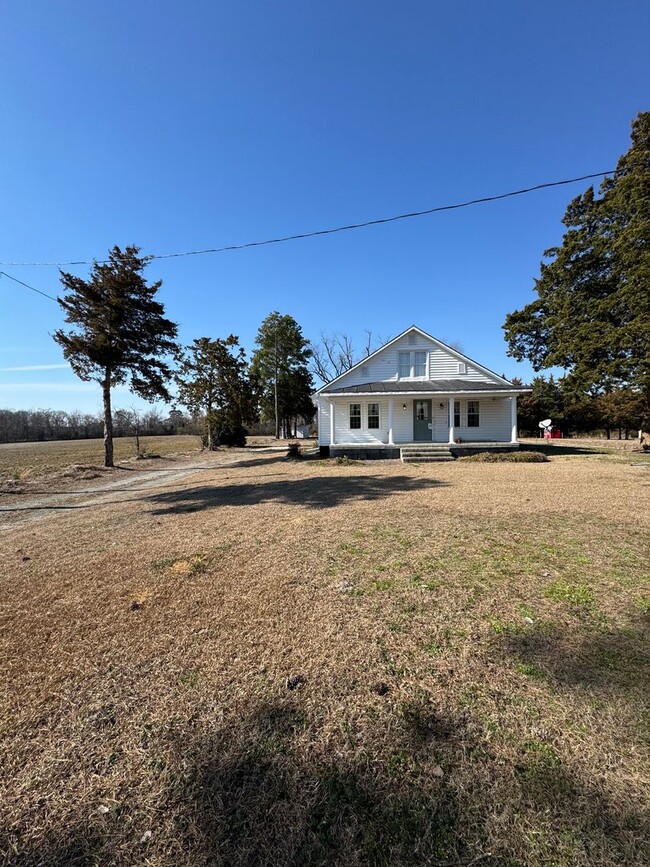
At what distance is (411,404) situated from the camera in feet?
62.9

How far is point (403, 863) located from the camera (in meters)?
1.45

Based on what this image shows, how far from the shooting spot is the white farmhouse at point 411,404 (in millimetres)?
18219

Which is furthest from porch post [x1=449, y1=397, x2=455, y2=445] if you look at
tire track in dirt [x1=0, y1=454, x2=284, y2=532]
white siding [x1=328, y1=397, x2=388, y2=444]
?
tire track in dirt [x1=0, y1=454, x2=284, y2=532]

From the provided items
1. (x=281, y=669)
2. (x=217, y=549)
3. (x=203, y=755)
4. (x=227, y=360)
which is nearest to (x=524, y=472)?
(x=217, y=549)

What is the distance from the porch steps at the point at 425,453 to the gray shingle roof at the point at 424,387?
2562 millimetres

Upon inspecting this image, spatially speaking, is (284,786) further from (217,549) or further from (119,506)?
(119,506)

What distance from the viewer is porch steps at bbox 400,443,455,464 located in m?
16.4

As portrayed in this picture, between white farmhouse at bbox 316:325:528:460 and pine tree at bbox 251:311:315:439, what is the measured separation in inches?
845

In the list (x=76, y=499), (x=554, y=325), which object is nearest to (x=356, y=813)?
(x=76, y=499)

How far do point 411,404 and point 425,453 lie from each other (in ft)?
11.1

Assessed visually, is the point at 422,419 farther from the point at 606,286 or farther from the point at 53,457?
the point at 53,457

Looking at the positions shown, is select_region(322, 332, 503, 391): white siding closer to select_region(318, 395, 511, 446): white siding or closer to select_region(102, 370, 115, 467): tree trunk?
select_region(318, 395, 511, 446): white siding

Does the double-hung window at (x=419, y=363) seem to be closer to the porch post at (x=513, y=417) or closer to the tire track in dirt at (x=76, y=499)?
the porch post at (x=513, y=417)

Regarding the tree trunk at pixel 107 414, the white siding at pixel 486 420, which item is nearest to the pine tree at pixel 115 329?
the tree trunk at pixel 107 414
